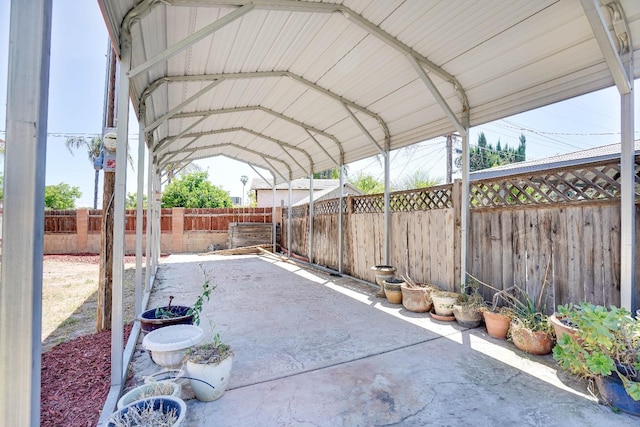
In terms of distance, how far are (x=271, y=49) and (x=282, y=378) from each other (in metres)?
3.87

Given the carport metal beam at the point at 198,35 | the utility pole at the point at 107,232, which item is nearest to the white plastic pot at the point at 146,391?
the utility pole at the point at 107,232

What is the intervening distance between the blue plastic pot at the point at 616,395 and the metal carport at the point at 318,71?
0.78 metres

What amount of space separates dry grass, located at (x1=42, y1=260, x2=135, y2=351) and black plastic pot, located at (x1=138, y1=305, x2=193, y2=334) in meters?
1.28

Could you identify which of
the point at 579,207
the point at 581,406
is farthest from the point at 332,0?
the point at 581,406

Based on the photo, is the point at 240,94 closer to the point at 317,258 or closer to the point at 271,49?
the point at 271,49

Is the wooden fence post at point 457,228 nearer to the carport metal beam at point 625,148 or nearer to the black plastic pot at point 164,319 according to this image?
the carport metal beam at point 625,148

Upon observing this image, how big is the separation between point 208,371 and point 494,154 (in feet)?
89.8

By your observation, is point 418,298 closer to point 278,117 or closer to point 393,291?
point 393,291

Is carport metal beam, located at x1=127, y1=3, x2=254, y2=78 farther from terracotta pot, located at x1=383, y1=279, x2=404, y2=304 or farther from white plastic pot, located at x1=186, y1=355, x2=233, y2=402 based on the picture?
terracotta pot, located at x1=383, y1=279, x2=404, y2=304

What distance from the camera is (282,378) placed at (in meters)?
2.62

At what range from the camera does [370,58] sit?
4309mm

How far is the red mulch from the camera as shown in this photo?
7.01 ft

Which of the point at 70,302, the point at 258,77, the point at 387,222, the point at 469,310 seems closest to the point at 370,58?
the point at 258,77

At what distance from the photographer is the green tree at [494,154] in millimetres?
24406
